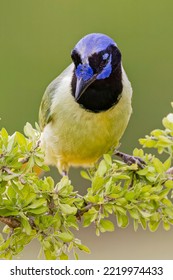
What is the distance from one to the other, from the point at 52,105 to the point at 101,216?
0.95m

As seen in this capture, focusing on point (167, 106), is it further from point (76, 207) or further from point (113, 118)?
point (76, 207)

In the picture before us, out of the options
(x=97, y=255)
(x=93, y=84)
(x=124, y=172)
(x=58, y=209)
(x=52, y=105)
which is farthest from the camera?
(x=97, y=255)

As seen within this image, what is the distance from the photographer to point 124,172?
2643mm

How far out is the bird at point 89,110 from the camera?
2.81 meters

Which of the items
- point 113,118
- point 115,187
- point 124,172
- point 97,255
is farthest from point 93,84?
point 97,255

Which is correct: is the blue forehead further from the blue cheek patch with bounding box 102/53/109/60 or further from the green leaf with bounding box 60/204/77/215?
the green leaf with bounding box 60/204/77/215

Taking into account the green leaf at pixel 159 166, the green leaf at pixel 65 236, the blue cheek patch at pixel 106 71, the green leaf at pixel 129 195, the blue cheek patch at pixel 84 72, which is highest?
the blue cheek patch at pixel 106 71

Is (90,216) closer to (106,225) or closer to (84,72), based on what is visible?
(106,225)

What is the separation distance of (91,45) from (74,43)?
4.25m

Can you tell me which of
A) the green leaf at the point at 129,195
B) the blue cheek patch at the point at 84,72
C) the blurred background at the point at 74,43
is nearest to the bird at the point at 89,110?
the blue cheek patch at the point at 84,72

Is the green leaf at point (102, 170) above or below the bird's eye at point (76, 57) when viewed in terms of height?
below

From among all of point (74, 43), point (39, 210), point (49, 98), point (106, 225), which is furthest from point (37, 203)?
point (74, 43)

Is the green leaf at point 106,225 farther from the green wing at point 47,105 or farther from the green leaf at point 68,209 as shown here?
the green wing at point 47,105

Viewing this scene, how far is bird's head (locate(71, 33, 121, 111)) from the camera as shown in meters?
2.75
